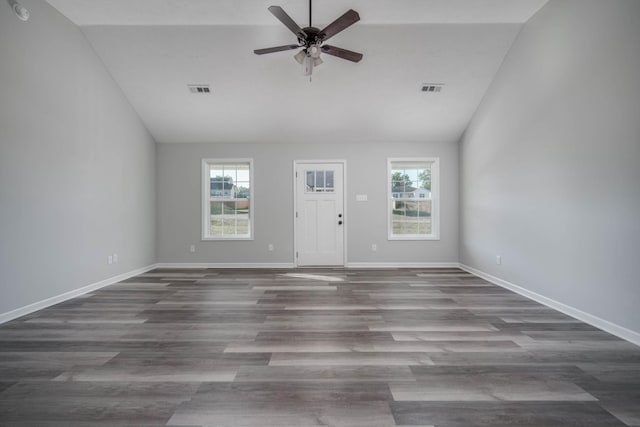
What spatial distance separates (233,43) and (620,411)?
4846 millimetres

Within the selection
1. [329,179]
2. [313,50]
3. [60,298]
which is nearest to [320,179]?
[329,179]

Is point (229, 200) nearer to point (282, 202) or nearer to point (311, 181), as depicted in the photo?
point (282, 202)

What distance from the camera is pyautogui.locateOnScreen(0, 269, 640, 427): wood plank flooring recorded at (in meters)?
1.48

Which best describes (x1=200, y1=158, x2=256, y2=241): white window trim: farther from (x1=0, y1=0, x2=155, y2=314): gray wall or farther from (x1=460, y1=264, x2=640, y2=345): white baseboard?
(x1=460, y1=264, x2=640, y2=345): white baseboard

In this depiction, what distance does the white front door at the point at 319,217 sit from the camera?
5723mm

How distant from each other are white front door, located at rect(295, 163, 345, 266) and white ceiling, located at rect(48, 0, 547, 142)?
2.16 ft

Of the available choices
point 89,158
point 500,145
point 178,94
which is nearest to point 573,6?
point 500,145

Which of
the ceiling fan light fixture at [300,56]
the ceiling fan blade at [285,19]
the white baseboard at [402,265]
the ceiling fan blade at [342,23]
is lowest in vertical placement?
the white baseboard at [402,265]

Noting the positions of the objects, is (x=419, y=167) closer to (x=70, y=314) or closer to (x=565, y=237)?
(x=565, y=237)

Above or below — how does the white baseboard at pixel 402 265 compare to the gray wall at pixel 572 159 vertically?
below

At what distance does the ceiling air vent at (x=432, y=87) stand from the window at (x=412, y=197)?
1476 mm

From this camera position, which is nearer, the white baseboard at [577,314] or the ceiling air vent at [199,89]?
the white baseboard at [577,314]

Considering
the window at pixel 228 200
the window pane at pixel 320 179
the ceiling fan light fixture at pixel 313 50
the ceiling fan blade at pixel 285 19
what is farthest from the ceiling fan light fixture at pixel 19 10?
the window pane at pixel 320 179

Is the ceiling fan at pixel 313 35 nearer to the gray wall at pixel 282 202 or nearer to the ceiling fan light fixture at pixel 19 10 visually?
the ceiling fan light fixture at pixel 19 10
